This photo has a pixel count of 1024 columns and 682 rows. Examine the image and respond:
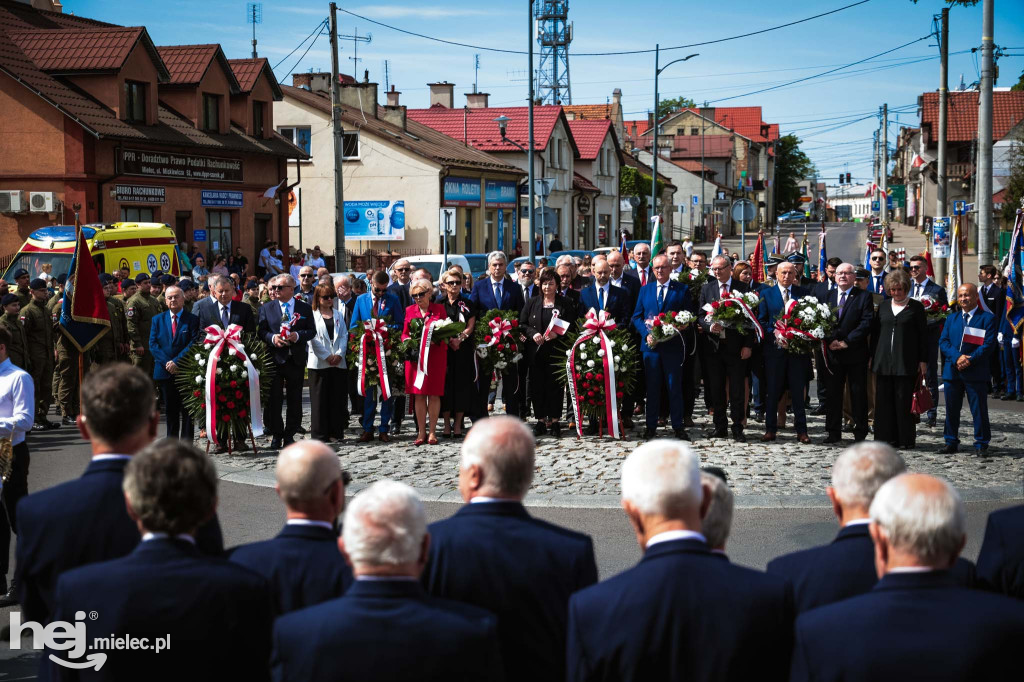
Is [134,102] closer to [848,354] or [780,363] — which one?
[780,363]

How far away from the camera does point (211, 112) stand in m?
35.8

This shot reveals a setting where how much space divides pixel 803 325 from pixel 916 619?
964 centimetres

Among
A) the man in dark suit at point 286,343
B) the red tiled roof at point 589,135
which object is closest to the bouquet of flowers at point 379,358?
the man in dark suit at point 286,343

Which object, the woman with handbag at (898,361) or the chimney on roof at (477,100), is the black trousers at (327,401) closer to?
the woman with handbag at (898,361)

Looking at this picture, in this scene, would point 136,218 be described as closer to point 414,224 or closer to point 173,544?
point 414,224

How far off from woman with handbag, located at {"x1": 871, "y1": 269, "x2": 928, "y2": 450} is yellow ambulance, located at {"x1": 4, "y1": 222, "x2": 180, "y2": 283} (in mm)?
15093

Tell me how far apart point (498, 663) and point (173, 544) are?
112cm

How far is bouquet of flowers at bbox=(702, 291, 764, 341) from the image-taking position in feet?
41.7

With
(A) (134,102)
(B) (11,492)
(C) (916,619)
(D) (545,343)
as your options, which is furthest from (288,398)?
(A) (134,102)

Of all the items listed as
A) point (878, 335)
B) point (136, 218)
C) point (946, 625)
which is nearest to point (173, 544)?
point (946, 625)

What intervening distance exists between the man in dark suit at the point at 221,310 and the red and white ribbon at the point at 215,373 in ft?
0.69

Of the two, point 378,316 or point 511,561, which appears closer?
point 511,561

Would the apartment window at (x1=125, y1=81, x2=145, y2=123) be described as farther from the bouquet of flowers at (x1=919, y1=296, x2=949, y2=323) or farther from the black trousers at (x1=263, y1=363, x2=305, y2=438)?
the bouquet of flowers at (x1=919, y1=296, x2=949, y2=323)

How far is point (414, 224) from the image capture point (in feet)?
154
